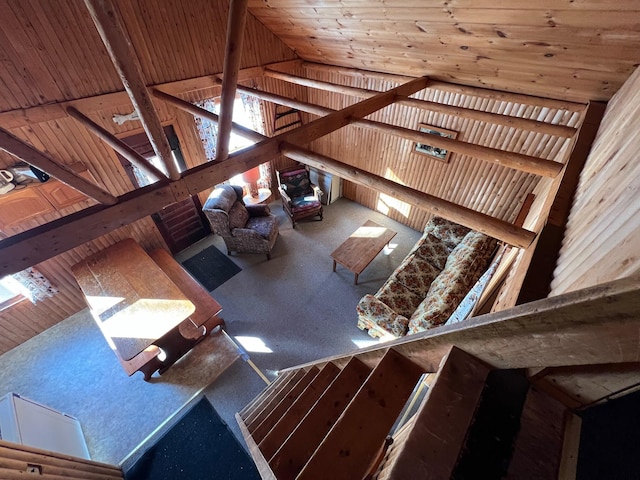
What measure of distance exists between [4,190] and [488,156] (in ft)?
17.9

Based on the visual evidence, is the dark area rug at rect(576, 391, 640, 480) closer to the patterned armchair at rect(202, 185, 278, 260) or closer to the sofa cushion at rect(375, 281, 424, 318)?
the sofa cushion at rect(375, 281, 424, 318)

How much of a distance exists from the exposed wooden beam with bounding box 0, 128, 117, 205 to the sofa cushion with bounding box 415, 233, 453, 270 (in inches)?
168

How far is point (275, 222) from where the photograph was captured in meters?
5.54

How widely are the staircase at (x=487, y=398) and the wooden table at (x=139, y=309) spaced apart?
117 inches

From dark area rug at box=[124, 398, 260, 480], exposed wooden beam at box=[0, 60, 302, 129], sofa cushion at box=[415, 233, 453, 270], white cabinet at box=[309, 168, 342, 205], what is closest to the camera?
dark area rug at box=[124, 398, 260, 480]

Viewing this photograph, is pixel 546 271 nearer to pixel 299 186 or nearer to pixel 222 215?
pixel 222 215

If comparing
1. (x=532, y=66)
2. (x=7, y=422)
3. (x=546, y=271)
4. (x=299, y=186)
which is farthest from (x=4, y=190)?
(x=532, y=66)

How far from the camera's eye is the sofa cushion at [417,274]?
4.24 meters

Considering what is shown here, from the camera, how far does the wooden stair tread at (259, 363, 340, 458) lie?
1.78 meters

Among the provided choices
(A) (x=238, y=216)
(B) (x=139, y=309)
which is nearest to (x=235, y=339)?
(B) (x=139, y=309)

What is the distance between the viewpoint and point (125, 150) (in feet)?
8.90

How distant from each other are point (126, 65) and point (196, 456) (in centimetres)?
375

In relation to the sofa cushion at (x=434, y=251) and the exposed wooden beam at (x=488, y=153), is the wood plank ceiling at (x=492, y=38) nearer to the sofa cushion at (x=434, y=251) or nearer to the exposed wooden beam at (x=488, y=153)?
the exposed wooden beam at (x=488, y=153)

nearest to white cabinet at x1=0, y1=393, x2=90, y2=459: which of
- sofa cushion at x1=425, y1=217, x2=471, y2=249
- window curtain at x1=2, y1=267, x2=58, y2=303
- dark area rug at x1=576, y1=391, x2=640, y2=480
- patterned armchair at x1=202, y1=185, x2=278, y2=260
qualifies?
window curtain at x1=2, y1=267, x2=58, y2=303
